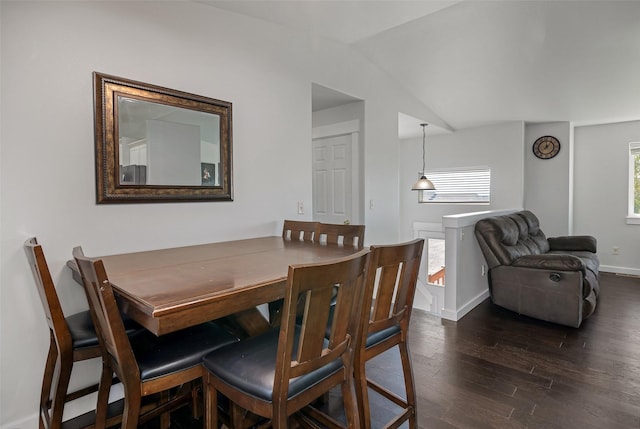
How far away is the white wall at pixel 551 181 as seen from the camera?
528 cm

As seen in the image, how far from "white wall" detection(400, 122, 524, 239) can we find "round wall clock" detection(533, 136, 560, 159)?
0.45 metres

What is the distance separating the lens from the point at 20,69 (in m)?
1.69

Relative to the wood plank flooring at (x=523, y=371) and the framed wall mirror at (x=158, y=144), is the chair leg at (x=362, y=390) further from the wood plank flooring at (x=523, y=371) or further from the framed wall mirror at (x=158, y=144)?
the framed wall mirror at (x=158, y=144)

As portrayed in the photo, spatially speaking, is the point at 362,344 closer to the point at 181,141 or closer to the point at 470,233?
the point at 181,141

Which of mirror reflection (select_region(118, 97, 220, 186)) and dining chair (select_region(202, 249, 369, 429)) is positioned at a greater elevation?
mirror reflection (select_region(118, 97, 220, 186))

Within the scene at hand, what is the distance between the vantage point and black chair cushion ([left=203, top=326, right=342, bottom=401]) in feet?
3.85

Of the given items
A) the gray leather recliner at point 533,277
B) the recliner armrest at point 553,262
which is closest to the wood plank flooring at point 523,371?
the gray leather recliner at point 533,277

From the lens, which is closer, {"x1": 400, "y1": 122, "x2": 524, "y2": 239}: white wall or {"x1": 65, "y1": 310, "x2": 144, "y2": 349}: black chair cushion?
{"x1": 65, "y1": 310, "x2": 144, "y2": 349}: black chair cushion

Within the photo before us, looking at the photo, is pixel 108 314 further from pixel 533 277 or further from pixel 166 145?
pixel 533 277

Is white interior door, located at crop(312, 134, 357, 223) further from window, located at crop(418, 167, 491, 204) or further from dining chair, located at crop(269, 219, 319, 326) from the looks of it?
window, located at crop(418, 167, 491, 204)

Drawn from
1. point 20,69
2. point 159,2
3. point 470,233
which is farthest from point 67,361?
point 470,233

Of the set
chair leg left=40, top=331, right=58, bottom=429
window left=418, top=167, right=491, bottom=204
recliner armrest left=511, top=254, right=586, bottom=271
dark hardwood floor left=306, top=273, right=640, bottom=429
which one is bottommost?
dark hardwood floor left=306, top=273, right=640, bottom=429

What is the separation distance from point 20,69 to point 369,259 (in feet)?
6.38

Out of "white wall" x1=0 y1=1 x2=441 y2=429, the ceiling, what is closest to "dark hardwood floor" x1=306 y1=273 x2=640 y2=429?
"white wall" x1=0 y1=1 x2=441 y2=429
